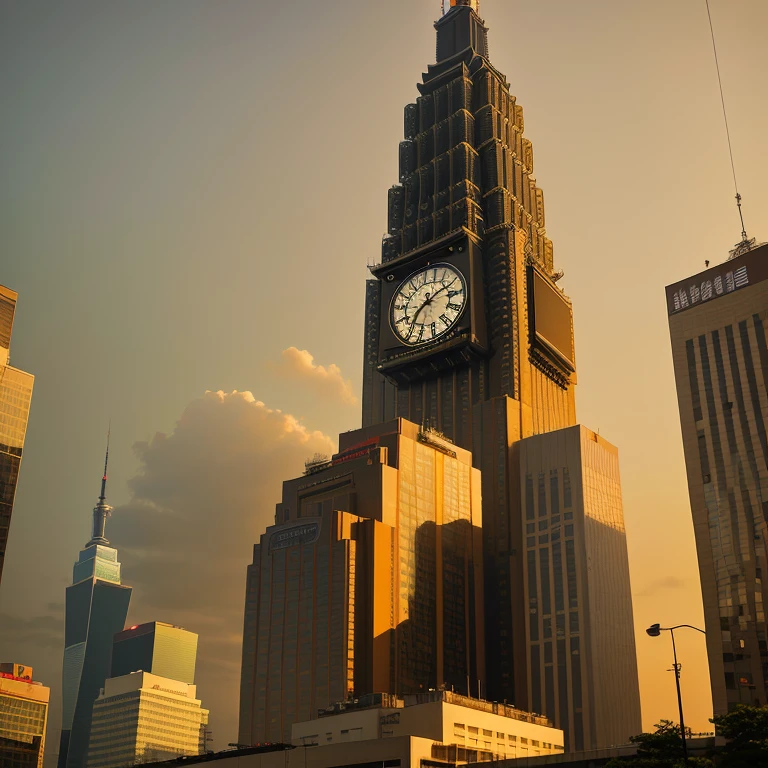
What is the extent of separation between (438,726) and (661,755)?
65570 mm

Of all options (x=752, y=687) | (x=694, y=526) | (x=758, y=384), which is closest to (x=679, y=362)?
(x=758, y=384)

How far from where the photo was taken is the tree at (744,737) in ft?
318

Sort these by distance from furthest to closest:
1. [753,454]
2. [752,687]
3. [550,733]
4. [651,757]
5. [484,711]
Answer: [550,733] < [484,711] < [753,454] < [752,687] < [651,757]

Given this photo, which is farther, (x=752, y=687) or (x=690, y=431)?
(x=690, y=431)

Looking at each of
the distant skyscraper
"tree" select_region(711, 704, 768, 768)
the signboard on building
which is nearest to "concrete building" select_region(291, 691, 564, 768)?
the distant skyscraper

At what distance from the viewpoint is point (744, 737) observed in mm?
100875

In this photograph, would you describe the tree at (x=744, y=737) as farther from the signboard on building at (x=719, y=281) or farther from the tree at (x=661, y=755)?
the signboard on building at (x=719, y=281)

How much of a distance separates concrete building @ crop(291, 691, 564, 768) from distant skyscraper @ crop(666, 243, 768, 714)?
39.5 m

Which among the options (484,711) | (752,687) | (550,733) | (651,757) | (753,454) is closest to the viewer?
(651,757)

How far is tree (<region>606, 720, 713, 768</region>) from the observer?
10331 cm

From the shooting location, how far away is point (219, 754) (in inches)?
6964

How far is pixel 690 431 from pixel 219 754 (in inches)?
3585

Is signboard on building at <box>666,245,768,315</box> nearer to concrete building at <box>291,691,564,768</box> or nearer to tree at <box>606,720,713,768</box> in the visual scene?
concrete building at <box>291,691,564,768</box>

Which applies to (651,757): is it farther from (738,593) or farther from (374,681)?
(374,681)
